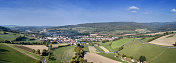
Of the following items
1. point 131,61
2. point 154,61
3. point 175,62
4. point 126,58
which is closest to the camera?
point 175,62

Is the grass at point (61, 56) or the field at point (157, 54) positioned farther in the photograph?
the grass at point (61, 56)

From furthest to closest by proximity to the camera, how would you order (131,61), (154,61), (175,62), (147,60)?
(131,61), (147,60), (154,61), (175,62)

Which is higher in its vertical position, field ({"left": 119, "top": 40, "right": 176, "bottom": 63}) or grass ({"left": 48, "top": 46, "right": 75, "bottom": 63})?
field ({"left": 119, "top": 40, "right": 176, "bottom": 63})

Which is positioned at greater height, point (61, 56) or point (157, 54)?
point (157, 54)

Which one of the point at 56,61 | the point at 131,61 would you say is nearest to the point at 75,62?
the point at 56,61

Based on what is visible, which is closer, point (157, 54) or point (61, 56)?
point (157, 54)

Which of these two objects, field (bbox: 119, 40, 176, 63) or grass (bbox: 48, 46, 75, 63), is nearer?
field (bbox: 119, 40, 176, 63)

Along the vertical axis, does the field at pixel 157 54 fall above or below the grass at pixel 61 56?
above

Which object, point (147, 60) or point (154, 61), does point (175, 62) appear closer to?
point (154, 61)

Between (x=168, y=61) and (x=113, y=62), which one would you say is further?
(x=113, y=62)

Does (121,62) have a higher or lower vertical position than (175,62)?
lower
